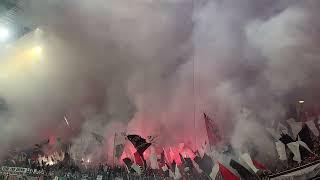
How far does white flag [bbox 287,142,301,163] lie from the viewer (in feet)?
46.7

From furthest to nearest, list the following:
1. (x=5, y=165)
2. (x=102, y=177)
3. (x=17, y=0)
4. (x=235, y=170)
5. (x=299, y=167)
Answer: (x=5, y=165), (x=102, y=177), (x=17, y=0), (x=235, y=170), (x=299, y=167)

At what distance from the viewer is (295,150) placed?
47.9ft

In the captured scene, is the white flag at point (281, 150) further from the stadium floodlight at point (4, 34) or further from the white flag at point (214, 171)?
the stadium floodlight at point (4, 34)

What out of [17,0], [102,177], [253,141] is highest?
[17,0]

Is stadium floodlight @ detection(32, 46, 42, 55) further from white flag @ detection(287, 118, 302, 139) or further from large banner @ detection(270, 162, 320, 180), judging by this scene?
large banner @ detection(270, 162, 320, 180)

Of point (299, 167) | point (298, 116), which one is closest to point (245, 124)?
point (298, 116)

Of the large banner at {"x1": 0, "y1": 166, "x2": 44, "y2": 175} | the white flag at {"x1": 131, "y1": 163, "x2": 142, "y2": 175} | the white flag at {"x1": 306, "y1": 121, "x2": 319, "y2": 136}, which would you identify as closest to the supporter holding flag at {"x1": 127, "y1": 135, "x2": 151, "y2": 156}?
the white flag at {"x1": 131, "y1": 163, "x2": 142, "y2": 175}

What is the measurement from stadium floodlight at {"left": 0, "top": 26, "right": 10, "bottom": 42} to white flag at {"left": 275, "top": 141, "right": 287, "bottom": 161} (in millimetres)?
14046

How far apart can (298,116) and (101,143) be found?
11.5 meters

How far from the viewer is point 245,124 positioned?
55.6 ft

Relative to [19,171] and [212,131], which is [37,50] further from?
[212,131]

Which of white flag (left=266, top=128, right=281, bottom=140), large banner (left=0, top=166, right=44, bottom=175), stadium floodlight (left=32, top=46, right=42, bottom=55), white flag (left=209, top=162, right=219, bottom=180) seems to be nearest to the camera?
white flag (left=209, top=162, right=219, bottom=180)

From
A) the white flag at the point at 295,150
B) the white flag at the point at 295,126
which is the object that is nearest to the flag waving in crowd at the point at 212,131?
the white flag at the point at 295,126

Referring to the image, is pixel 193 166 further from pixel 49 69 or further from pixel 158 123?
pixel 49 69
